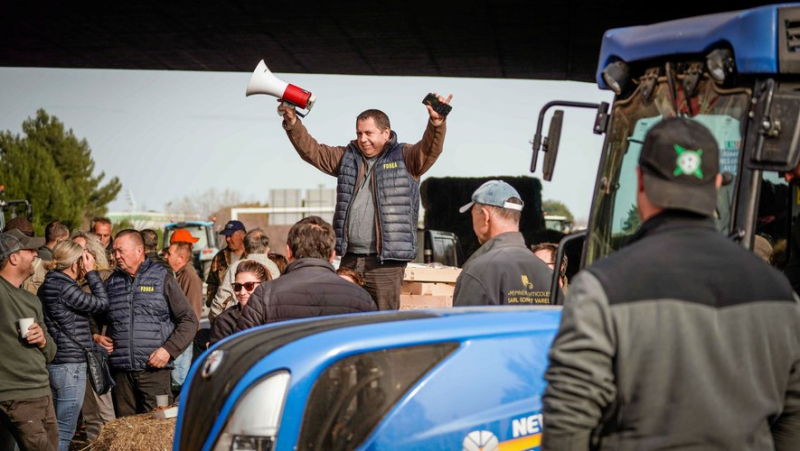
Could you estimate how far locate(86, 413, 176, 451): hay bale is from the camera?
23.2 feet

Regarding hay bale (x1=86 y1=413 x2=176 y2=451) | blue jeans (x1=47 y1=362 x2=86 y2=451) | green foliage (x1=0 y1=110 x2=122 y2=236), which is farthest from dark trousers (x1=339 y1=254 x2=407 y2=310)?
green foliage (x1=0 y1=110 x2=122 y2=236)

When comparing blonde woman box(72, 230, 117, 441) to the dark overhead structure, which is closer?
blonde woman box(72, 230, 117, 441)

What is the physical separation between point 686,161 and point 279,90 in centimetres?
493

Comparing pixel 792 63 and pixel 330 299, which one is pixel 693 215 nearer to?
pixel 792 63

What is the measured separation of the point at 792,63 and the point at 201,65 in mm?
19811

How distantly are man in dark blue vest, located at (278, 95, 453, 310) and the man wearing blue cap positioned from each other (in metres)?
0.95

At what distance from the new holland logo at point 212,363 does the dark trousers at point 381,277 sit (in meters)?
3.24

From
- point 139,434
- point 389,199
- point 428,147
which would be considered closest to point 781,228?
point 428,147

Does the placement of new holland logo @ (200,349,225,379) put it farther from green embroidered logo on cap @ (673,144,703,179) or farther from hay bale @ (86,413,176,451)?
hay bale @ (86,413,176,451)

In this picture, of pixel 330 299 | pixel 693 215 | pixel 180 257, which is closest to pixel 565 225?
pixel 180 257

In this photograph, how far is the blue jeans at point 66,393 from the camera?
Answer: 8133mm

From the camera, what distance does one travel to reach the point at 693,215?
10.3 feet

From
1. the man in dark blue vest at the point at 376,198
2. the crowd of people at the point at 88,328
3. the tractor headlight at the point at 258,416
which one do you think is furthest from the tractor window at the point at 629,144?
the man in dark blue vest at the point at 376,198

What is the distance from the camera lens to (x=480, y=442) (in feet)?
12.1
